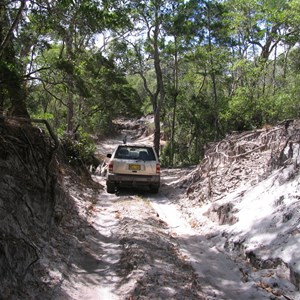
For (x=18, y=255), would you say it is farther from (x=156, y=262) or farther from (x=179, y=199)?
(x=179, y=199)

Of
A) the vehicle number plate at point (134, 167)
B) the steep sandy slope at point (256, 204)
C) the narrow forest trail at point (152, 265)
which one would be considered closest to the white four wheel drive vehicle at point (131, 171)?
the vehicle number plate at point (134, 167)

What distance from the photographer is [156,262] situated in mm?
5059

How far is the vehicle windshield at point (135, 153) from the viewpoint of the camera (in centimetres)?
1151

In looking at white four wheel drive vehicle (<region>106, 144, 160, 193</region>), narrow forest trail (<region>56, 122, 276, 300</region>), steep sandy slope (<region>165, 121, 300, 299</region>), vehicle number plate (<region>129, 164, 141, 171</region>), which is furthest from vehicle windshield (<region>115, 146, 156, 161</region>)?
narrow forest trail (<region>56, 122, 276, 300</region>)

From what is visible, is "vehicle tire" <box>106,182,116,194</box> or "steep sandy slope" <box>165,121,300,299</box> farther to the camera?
"vehicle tire" <box>106,182,116,194</box>

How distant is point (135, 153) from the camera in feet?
38.3

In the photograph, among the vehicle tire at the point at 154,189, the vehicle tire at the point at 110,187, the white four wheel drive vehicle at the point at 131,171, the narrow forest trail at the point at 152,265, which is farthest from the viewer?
the vehicle tire at the point at 154,189

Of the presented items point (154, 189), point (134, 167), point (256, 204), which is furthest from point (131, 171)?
point (256, 204)

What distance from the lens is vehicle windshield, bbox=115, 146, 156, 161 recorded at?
1151cm

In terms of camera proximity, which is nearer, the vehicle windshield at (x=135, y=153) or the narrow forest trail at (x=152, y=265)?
the narrow forest trail at (x=152, y=265)

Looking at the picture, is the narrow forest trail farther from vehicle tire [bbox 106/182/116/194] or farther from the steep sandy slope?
vehicle tire [bbox 106/182/116/194]

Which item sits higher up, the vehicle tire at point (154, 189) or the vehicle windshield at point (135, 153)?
the vehicle windshield at point (135, 153)

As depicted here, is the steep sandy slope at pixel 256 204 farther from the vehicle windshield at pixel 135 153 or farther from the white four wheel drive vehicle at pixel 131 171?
the vehicle windshield at pixel 135 153

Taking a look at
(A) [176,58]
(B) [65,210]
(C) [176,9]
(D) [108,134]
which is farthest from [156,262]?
(D) [108,134]
